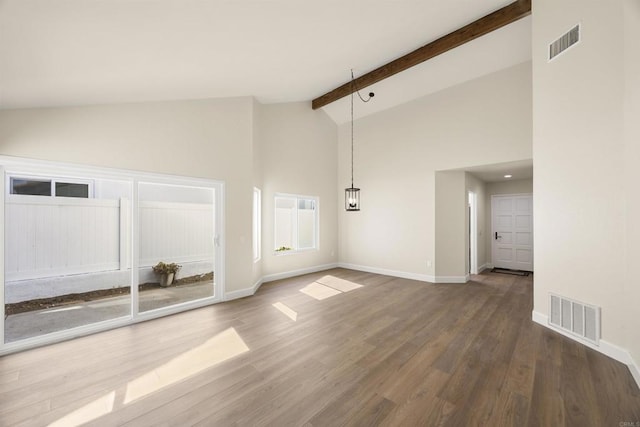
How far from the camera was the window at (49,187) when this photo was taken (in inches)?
109

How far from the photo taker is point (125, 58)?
2383 millimetres

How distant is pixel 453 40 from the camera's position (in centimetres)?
397

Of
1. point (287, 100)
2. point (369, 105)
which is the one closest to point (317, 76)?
point (287, 100)

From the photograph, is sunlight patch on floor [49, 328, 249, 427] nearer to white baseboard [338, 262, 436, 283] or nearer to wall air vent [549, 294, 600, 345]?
wall air vent [549, 294, 600, 345]

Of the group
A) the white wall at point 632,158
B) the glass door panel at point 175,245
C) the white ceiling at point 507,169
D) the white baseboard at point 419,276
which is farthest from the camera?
the white baseboard at point 419,276

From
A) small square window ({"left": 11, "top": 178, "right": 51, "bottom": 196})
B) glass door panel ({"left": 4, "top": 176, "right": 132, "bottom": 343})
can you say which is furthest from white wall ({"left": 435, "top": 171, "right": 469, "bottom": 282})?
small square window ({"left": 11, "top": 178, "right": 51, "bottom": 196})

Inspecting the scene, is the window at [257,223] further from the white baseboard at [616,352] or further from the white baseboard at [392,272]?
the white baseboard at [616,352]

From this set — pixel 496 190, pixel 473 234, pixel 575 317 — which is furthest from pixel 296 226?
pixel 496 190

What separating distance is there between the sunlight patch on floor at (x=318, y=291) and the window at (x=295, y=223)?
133 centimetres

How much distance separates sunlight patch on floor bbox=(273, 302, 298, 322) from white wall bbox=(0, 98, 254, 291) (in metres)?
0.88

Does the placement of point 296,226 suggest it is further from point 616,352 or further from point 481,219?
point 616,352

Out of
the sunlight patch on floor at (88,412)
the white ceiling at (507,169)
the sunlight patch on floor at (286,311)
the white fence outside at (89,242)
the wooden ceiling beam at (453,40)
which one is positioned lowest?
the sunlight patch on floor at (286,311)

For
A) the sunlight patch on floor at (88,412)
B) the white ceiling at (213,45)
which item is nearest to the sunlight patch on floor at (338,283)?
the sunlight patch on floor at (88,412)

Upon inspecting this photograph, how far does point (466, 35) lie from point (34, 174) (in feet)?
19.8
